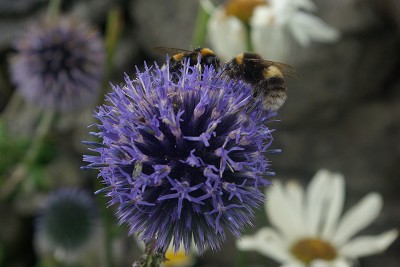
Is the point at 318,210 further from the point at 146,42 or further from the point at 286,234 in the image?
the point at 146,42

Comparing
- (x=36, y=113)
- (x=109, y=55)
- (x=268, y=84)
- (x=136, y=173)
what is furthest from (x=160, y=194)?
(x=36, y=113)

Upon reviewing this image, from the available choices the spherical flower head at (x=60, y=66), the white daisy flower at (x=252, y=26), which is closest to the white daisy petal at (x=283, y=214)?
the white daisy flower at (x=252, y=26)

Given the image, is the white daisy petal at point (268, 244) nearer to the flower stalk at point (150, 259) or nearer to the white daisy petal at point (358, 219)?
the white daisy petal at point (358, 219)

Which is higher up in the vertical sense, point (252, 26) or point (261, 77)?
point (252, 26)

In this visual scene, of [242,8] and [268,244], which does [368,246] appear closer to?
[268,244]

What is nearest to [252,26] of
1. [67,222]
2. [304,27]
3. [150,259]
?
[304,27]
